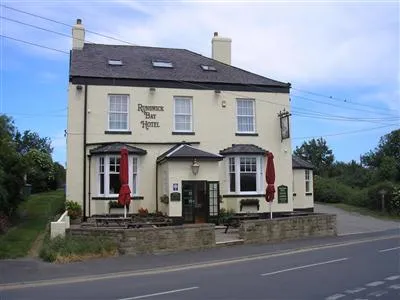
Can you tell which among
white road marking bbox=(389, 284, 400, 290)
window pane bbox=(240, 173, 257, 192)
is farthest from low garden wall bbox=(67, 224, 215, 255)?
white road marking bbox=(389, 284, 400, 290)

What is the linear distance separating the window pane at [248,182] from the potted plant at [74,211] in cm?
855

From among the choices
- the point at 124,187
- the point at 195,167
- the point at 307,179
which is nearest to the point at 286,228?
the point at 195,167

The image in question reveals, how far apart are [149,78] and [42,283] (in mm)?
16906

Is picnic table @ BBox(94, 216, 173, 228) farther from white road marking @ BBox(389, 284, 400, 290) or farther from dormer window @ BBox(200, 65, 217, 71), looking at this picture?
white road marking @ BBox(389, 284, 400, 290)

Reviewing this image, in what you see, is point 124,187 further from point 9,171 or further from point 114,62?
point 114,62

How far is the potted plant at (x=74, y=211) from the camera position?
27.1 meters

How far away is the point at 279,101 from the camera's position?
31.4 meters

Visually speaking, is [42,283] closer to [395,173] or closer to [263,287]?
[263,287]

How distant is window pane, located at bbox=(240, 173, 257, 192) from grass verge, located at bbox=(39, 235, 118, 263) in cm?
1174

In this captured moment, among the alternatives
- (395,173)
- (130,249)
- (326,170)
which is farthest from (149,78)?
(326,170)

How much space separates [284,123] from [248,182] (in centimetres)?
405

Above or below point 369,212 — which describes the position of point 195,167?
Answer: above

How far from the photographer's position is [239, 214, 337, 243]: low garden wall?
74.5ft

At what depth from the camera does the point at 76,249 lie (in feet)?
60.3
